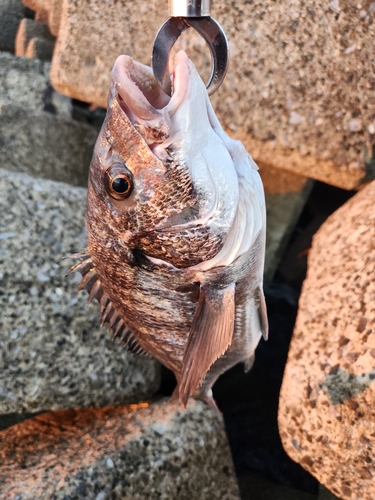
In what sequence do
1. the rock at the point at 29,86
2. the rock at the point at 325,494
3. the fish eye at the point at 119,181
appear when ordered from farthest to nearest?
the rock at the point at 29,86 < the rock at the point at 325,494 < the fish eye at the point at 119,181

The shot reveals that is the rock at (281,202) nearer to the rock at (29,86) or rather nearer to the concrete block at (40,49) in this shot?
the rock at (29,86)

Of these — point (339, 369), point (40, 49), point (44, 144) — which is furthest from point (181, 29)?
point (40, 49)

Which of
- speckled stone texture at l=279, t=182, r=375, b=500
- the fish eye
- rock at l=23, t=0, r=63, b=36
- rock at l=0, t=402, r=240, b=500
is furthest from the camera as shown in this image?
rock at l=23, t=0, r=63, b=36

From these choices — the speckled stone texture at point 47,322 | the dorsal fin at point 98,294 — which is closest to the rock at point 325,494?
the speckled stone texture at point 47,322

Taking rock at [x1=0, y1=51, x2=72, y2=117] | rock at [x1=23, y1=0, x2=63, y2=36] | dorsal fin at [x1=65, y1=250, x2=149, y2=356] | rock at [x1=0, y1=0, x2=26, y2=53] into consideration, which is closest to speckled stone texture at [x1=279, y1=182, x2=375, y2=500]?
dorsal fin at [x1=65, y1=250, x2=149, y2=356]

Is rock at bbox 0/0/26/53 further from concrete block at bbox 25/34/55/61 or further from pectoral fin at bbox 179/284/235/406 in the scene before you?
pectoral fin at bbox 179/284/235/406

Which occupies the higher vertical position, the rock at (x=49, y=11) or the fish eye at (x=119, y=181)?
the rock at (x=49, y=11)
